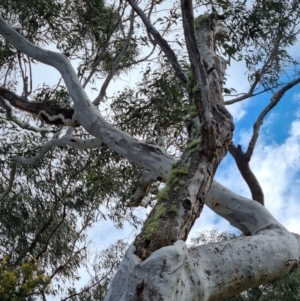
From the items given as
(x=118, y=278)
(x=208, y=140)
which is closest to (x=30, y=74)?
(x=208, y=140)

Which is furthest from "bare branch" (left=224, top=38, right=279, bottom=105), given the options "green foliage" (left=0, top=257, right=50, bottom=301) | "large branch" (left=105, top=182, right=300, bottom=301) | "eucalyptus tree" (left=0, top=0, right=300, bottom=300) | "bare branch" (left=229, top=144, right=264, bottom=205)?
"green foliage" (left=0, top=257, right=50, bottom=301)

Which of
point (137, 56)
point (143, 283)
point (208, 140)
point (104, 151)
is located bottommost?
point (143, 283)

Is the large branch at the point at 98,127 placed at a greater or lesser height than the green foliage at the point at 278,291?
lesser

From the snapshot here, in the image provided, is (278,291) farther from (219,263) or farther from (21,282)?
(219,263)

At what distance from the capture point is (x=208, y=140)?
279 cm

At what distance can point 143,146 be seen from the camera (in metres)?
3.53

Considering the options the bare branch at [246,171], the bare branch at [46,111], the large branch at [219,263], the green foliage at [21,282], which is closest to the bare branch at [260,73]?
the bare branch at [246,171]

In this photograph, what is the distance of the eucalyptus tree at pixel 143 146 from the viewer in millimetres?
2502

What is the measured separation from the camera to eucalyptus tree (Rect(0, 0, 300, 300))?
98.5 inches

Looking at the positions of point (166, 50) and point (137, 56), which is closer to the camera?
point (166, 50)

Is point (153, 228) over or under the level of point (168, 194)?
under

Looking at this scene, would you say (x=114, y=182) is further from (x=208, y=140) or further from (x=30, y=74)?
(x=208, y=140)

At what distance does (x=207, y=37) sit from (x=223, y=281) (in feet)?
6.26

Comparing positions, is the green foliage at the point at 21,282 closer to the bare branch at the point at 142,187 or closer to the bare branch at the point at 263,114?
the bare branch at the point at 142,187
